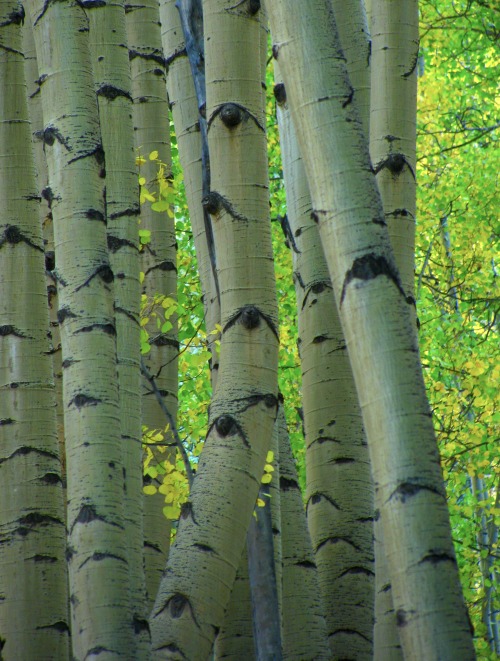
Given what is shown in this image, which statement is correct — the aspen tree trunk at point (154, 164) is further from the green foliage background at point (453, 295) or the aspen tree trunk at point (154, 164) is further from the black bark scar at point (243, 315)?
the green foliage background at point (453, 295)

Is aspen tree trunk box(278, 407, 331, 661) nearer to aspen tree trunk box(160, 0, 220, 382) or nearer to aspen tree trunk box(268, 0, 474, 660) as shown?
aspen tree trunk box(160, 0, 220, 382)

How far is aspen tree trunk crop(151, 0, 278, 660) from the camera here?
121 inches

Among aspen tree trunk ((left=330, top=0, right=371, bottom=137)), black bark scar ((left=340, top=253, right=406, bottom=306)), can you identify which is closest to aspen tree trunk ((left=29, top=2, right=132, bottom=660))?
black bark scar ((left=340, top=253, right=406, bottom=306))

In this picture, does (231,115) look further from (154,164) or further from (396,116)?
(154,164)

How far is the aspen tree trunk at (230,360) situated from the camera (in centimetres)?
307

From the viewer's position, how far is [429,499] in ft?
7.81

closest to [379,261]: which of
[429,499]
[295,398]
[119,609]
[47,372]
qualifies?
[429,499]

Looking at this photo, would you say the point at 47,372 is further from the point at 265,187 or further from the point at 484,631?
the point at 484,631

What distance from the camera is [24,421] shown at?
3559 millimetres

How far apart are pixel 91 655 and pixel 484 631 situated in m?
10.3

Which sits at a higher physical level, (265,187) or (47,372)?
(265,187)

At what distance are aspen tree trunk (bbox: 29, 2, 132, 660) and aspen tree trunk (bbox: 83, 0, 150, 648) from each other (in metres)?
0.56

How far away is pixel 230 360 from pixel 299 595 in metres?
1.25

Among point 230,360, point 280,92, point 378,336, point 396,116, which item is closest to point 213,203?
point 230,360
